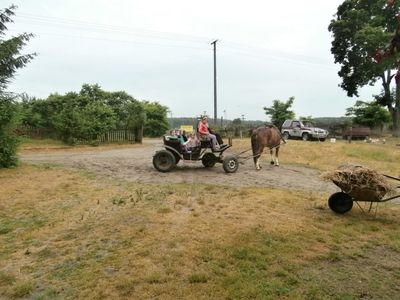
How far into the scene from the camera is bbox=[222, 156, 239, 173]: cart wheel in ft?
42.5

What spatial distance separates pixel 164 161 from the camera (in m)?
13.1

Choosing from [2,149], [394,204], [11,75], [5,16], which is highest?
[5,16]

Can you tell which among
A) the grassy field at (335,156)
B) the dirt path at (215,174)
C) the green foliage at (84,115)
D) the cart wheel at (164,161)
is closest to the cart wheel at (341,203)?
the dirt path at (215,174)

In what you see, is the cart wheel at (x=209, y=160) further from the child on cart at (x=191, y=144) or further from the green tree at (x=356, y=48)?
the green tree at (x=356, y=48)

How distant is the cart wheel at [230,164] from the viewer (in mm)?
12969

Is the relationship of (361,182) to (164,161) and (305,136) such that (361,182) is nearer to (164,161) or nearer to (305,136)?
(164,161)

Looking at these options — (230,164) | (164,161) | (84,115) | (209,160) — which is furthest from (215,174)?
(84,115)

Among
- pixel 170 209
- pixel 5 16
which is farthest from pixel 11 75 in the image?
pixel 170 209

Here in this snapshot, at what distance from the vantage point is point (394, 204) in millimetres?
9180

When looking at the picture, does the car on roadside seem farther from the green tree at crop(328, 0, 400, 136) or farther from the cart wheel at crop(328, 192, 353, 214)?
the cart wheel at crop(328, 192, 353, 214)

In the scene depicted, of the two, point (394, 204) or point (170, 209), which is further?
point (394, 204)

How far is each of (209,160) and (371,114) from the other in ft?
106

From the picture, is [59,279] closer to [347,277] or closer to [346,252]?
[347,277]

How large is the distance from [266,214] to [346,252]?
79.4 inches
